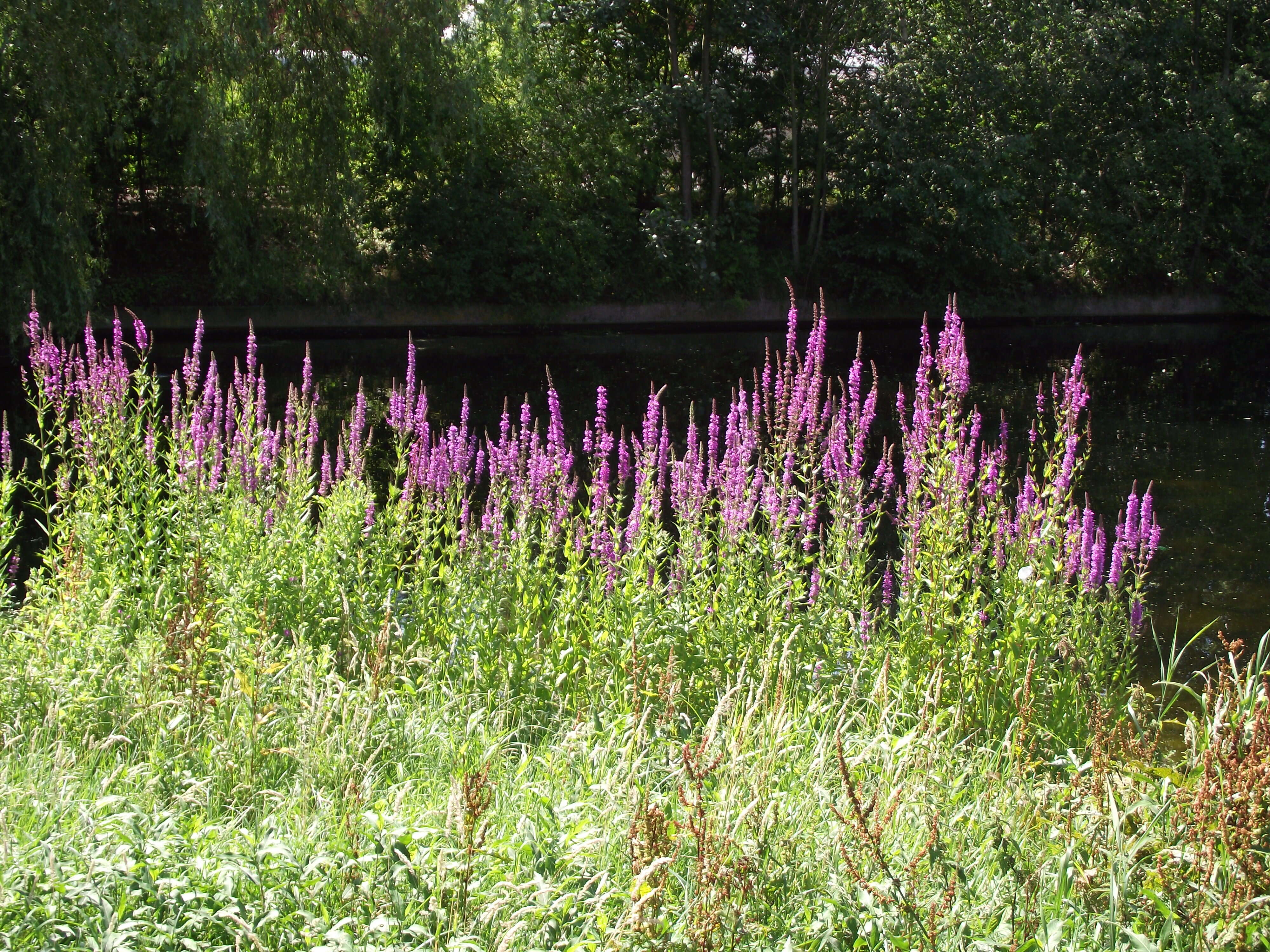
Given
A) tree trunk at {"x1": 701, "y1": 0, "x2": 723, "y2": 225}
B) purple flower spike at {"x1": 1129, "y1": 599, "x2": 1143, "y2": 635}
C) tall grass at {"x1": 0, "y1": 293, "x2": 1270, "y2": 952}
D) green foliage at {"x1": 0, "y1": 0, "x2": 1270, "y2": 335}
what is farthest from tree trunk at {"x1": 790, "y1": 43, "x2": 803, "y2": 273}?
purple flower spike at {"x1": 1129, "y1": 599, "x2": 1143, "y2": 635}

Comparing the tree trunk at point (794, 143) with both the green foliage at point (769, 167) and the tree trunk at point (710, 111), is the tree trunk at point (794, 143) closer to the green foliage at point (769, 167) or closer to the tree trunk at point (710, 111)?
the green foliage at point (769, 167)

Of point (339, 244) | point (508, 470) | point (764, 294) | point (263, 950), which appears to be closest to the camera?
point (263, 950)

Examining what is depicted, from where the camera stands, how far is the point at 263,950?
2475mm

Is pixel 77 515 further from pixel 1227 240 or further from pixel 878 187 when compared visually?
pixel 1227 240

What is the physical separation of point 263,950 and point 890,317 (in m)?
30.7

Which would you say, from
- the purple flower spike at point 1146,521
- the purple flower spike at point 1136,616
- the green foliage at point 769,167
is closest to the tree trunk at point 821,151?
the green foliage at point 769,167

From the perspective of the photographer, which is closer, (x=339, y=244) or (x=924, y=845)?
(x=924, y=845)

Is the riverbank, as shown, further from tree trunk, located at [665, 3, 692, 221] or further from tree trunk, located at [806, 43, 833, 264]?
tree trunk, located at [665, 3, 692, 221]

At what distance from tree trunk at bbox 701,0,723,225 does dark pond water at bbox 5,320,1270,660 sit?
171 inches

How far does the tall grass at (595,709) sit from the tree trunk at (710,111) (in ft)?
81.2

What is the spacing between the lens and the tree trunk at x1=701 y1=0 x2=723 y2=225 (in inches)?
→ 1179

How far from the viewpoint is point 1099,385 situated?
68.2 ft

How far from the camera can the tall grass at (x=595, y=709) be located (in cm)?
278

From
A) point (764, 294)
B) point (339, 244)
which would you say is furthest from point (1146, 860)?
point (764, 294)
